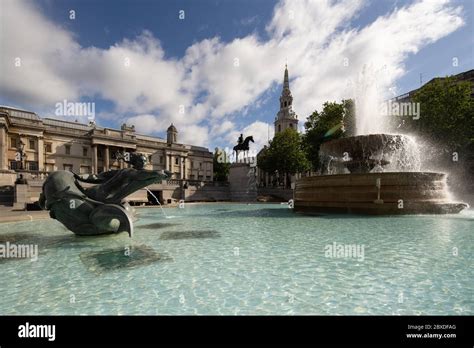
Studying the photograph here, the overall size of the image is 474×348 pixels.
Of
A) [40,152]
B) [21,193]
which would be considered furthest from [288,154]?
[40,152]

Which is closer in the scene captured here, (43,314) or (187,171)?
(43,314)

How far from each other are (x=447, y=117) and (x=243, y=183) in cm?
2623

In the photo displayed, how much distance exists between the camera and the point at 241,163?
124 feet

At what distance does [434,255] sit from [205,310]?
5.21 metres

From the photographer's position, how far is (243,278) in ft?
13.4

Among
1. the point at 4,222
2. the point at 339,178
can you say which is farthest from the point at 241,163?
the point at 4,222

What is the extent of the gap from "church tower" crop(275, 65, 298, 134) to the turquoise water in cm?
7842

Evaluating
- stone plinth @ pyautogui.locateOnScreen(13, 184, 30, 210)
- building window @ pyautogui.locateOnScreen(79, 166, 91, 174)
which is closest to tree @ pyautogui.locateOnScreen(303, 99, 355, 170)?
stone plinth @ pyautogui.locateOnScreen(13, 184, 30, 210)

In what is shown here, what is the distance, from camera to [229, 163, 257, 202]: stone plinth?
36469mm

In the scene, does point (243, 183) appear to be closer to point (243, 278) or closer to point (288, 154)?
point (288, 154)

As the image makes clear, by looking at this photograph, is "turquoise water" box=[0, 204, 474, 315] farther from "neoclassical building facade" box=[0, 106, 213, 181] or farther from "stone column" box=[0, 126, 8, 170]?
"stone column" box=[0, 126, 8, 170]

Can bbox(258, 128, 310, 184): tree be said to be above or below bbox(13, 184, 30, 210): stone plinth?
above
